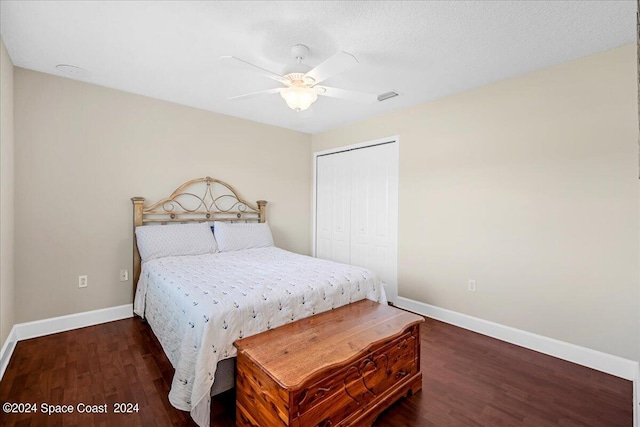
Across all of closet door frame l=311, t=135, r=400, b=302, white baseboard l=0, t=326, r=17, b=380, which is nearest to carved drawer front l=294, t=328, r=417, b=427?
closet door frame l=311, t=135, r=400, b=302

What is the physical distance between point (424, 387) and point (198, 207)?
3112 mm

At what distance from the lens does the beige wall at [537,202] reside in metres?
2.21

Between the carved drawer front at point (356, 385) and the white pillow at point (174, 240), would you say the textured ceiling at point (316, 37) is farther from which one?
the carved drawer front at point (356, 385)

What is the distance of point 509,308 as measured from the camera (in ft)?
9.04

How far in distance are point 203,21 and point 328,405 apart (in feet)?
8.02

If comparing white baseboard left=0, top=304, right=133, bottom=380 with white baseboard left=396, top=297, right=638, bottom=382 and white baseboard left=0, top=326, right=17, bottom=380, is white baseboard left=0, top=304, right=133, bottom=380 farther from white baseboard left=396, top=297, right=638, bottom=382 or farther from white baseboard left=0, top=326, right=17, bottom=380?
white baseboard left=396, top=297, right=638, bottom=382

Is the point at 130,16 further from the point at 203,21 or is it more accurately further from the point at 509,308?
the point at 509,308

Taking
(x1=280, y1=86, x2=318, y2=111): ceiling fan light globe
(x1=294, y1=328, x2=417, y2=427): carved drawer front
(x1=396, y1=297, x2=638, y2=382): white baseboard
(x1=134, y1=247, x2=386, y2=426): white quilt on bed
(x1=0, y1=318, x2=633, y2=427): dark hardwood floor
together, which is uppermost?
(x1=280, y1=86, x2=318, y2=111): ceiling fan light globe

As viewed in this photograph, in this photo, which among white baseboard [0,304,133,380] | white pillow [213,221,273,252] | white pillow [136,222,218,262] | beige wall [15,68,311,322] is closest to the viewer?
white baseboard [0,304,133,380]

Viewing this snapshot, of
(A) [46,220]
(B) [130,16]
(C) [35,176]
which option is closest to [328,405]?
(B) [130,16]

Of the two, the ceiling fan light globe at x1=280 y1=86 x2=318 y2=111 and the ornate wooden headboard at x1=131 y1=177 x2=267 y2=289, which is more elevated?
the ceiling fan light globe at x1=280 y1=86 x2=318 y2=111

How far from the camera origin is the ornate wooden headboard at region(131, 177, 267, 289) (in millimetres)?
→ 3246

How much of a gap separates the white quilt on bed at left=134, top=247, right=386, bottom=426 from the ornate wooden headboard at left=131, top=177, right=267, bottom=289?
0.66 metres

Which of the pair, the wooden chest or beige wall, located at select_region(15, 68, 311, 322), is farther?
beige wall, located at select_region(15, 68, 311, 322)
